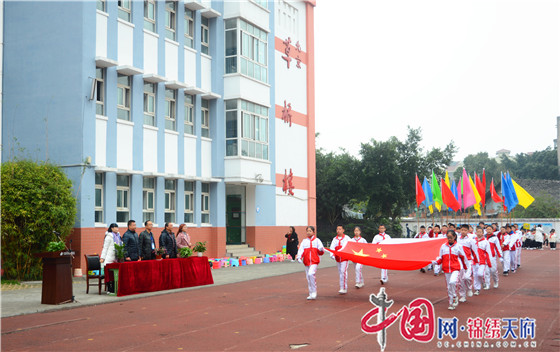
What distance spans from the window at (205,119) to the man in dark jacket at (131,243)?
11396 millimetres

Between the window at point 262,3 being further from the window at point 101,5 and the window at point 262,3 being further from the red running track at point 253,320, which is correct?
the red running track at point 253,320

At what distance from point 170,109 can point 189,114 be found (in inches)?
48.2

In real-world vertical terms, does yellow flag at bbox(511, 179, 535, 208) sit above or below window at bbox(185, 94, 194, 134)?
below

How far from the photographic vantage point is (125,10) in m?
23.4

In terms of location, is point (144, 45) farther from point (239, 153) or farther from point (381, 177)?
point (381, 177)

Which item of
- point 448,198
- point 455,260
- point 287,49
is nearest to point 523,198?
point 448,198

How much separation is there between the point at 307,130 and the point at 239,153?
9.19 metres

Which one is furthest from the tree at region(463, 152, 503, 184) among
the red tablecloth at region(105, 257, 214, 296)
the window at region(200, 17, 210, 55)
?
the red tablecloth at region(105, 257, 214, 296)

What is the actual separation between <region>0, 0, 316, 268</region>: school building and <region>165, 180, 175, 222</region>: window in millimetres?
65

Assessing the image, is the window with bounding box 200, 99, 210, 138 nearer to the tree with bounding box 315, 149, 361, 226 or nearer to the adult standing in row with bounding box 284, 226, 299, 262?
the adult standing in row with bounding box 284, 226, 299, 262

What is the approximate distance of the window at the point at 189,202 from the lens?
87.5ft

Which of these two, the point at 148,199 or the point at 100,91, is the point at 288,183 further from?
the point at 100,91

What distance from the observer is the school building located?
70.3 feet

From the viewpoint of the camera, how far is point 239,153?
28.0 metres
